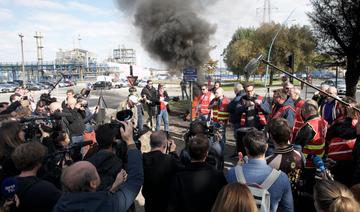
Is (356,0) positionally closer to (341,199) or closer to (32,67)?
(341,199)

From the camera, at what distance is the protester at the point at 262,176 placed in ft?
8.89

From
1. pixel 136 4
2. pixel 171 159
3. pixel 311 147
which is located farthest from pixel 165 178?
pixel 136 4

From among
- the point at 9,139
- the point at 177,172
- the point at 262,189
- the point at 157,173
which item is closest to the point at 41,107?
the point at 9,139

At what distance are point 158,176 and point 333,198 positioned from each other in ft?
5.19

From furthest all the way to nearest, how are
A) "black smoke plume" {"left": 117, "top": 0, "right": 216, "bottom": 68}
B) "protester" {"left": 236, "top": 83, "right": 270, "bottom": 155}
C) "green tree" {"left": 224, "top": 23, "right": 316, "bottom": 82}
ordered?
"green tree" {"left": 224, "top": 23, "right": 316, "bottom": 82}
"black smoke plume" {"left": 117, "top": 0, "right": 216, "bottom": 68}
"protester" {"left": 236, "top": 83, "right": 270, "bottom": 155}

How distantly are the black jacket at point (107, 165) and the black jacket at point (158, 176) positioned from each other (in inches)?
11.0

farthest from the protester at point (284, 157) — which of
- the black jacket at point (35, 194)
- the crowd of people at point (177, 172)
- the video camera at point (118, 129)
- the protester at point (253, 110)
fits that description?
the protester at point (253, 110)

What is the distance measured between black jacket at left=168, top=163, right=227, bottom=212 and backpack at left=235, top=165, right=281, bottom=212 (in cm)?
18

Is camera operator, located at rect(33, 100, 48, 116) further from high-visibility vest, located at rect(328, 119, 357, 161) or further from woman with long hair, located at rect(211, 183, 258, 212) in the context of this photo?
woman with long hair, located at rect(211, 183, 258, 212)

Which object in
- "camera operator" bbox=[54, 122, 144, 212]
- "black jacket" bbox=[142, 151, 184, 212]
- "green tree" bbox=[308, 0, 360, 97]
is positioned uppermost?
"green tree" bbox=[308, 0, 360, 97]

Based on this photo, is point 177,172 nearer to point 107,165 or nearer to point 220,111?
point 107,165

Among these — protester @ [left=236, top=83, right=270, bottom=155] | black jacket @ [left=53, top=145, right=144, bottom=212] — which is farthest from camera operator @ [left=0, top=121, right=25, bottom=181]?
protester @ [left=236, top=83, right=270, bottom=155]

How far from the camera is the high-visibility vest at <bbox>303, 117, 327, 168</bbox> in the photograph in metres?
4.33

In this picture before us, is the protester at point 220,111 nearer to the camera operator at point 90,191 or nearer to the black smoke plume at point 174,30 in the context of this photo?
the camera operator at point 90,191
